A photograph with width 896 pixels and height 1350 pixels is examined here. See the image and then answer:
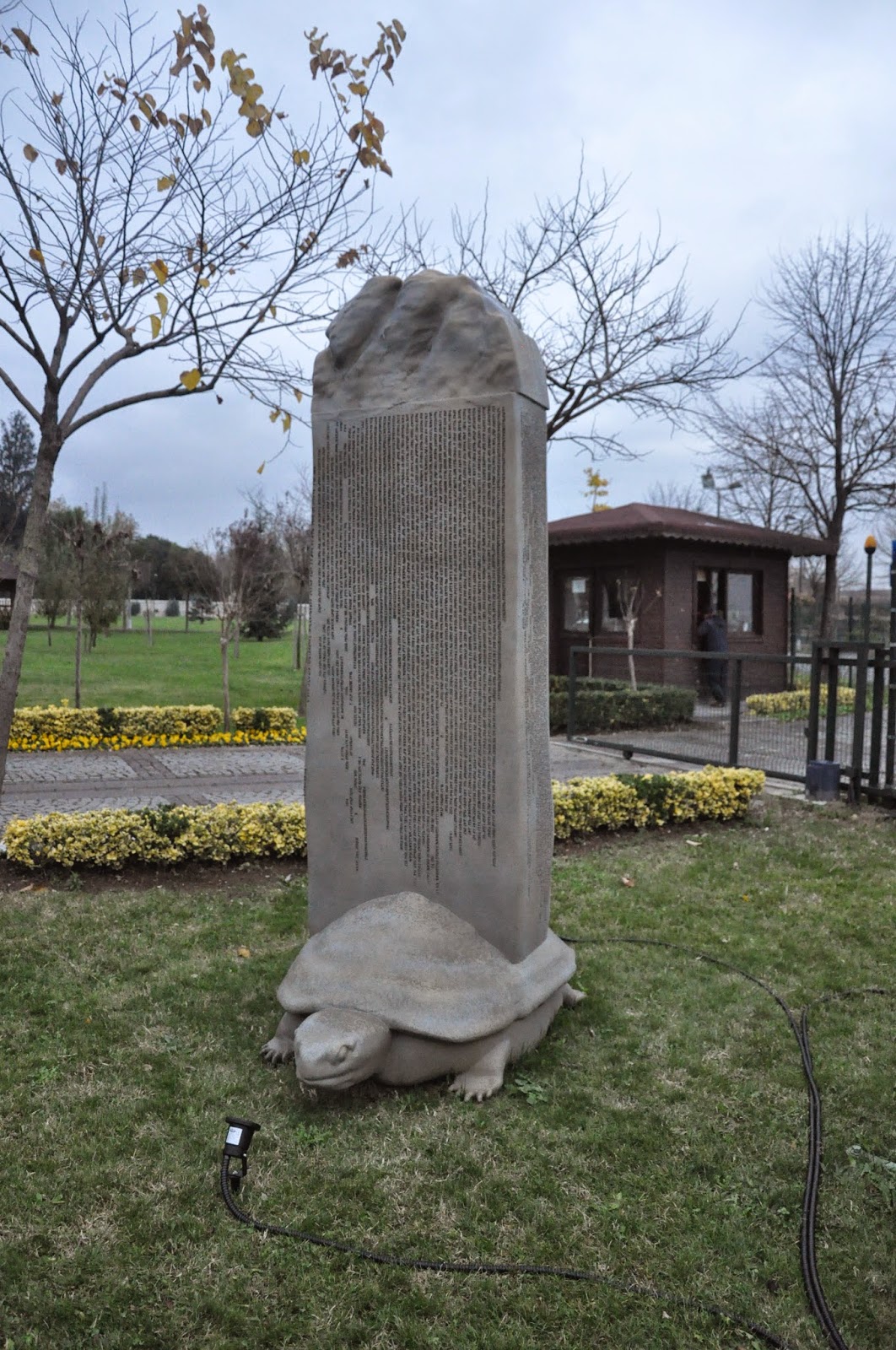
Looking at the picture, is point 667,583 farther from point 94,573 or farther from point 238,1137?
point 238,1137

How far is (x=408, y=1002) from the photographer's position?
350 centimetres

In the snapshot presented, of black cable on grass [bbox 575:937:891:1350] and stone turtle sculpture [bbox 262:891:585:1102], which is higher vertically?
stone turtle sculpture [bbox 262:891:585:1102]

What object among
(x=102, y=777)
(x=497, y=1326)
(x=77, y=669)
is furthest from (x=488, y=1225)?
(x=77, y=669)

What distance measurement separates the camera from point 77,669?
14.5 meters

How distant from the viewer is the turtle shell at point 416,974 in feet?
Answer: 11.5

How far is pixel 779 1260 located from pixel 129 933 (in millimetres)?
3704

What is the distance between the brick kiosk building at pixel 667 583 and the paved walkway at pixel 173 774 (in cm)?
548

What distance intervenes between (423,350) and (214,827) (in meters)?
3.86

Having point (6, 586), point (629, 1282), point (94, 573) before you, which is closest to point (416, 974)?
point (629, 1282)

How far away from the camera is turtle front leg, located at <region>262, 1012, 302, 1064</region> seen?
3756 millimetres

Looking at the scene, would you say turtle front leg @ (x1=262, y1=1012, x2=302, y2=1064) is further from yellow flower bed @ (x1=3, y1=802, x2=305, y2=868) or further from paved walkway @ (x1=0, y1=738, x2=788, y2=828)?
paved walkway @ (x1=0, y1=738, x2=788, y2=828)

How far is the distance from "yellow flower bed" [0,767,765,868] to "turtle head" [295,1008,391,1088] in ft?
10.9

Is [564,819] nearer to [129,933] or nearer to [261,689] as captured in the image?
[129,933]

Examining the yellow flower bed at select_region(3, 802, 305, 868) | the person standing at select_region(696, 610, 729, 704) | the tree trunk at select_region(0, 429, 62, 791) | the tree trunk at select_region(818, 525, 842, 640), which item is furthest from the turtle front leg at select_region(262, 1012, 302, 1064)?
the tree trunk at select_region(818, 525, 842, 640)
